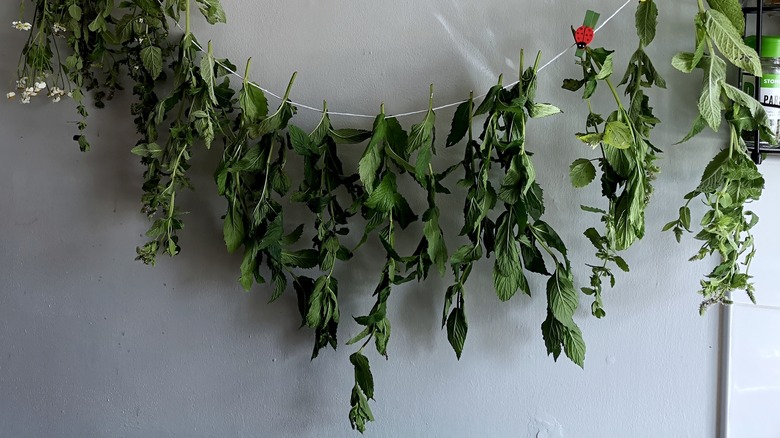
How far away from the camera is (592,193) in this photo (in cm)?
108

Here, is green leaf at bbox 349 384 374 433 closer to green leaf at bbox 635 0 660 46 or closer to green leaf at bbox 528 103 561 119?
green leaf at bbox 528 103 561 119

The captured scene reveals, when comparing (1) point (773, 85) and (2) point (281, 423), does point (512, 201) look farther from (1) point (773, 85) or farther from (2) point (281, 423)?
(2) point (281, 423)

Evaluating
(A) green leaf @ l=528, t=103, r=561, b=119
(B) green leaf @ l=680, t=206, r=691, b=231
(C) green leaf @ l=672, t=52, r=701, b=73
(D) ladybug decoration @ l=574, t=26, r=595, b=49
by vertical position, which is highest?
(D) ladybug decoration @ l=574, t=26, r=595, b=49

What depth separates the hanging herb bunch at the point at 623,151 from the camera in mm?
923

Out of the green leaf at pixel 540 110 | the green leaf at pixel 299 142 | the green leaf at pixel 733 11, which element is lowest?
the green leaf at pixel 299 142

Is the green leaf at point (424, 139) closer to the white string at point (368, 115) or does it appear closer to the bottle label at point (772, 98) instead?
the white string at point (368, 115)

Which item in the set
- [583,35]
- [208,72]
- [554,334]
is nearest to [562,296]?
[554,334]

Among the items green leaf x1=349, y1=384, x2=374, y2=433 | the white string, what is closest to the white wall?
the white string

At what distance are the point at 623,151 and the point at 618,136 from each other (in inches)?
1.3

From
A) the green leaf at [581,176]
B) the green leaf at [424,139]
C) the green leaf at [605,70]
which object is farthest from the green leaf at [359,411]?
the green leaf at [605,70]

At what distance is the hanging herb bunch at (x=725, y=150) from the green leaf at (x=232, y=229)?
0.69 m

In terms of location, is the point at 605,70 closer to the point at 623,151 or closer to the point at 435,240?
the point at 623,151

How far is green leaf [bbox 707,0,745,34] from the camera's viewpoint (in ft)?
2.96

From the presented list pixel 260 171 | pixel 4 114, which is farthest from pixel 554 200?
pixel 4 114
